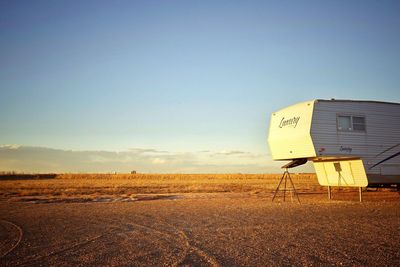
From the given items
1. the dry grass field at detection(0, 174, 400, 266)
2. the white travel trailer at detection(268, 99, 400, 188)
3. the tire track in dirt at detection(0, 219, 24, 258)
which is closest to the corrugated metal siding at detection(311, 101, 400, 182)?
the white travel trailer at detection(268, 99, 400, 188)

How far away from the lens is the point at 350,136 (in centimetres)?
1845

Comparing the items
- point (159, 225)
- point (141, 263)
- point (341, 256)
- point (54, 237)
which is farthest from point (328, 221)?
point (54, 237)

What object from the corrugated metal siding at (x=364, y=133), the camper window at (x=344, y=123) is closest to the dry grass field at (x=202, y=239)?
the corrugated metal siding at (x=364, y=133)

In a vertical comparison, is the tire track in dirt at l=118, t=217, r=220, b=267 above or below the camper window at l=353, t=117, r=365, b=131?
below

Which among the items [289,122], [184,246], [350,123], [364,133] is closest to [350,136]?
[350,123]

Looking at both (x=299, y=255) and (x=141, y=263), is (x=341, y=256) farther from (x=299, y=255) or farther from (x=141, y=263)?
(x=141, y=263)

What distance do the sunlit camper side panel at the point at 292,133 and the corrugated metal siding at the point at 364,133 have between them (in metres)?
0.36

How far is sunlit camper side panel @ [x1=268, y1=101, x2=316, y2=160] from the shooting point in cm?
1786

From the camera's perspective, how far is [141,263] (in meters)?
7.23

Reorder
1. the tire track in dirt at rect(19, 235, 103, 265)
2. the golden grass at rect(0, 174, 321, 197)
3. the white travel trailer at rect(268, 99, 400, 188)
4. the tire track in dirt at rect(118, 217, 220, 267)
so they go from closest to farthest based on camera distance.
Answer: the tire track in dirt at rect(118, 217, 220, 267) < the tire track in dirt at rect(19, 235, 103, 265) < the white travel trailer at rect(268, 99, 400, 188) < the golden grass at rect(0, 174, 321, 197)

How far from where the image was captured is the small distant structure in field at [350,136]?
58.5 ft

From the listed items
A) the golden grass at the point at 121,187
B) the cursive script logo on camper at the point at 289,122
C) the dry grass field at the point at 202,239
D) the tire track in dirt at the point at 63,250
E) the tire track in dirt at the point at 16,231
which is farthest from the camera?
the golden grass at the point at 121,187

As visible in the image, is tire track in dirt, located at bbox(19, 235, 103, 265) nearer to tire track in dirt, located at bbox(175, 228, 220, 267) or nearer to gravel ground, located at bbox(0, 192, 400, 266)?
gravel ground, located at bbox(0, 192, 400, 266)

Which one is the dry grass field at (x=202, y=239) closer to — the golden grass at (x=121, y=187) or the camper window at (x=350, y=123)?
the camper window at (x=350, y=123)
